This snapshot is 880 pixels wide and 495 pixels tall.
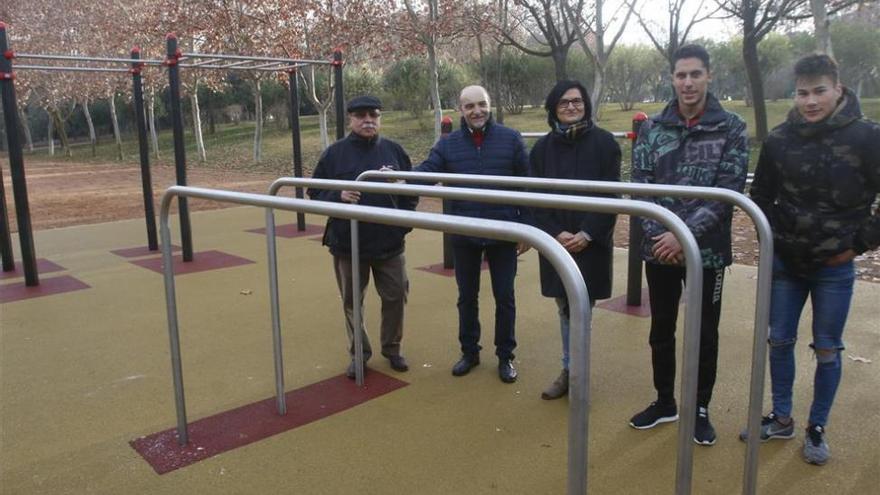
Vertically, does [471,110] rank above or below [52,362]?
above

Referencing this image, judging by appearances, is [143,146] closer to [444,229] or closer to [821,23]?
[444,229]

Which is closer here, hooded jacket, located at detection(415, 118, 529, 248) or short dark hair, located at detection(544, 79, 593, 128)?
short dark hair, located at detection(544, 79, 593, 128)

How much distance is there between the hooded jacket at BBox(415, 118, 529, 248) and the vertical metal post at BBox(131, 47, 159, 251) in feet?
12.6

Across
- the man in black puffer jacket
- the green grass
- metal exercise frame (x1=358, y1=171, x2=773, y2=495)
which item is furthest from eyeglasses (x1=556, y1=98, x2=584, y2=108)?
the green grass

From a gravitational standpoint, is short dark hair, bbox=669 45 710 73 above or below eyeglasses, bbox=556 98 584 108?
above

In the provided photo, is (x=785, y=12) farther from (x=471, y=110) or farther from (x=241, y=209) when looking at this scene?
(x=471, y=110)

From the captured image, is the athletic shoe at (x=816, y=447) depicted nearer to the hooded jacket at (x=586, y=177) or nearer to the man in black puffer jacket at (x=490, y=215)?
the hooded jacket at (x=586, y=177)

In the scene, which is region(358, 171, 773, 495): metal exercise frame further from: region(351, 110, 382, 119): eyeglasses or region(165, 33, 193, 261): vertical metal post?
region(165, 33, 193, 261): vertical metal post

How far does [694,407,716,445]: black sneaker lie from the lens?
2740 millimetres

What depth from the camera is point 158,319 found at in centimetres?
468

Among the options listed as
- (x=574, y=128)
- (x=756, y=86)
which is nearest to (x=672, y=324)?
(x=574, y=128)

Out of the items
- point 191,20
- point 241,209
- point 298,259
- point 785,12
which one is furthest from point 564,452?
point 191,20

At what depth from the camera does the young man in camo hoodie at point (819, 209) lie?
2383 millimetres

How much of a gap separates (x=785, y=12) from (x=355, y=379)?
15.1 metres
